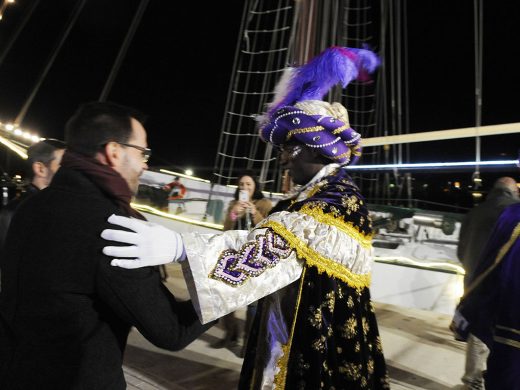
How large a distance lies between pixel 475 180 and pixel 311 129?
4.25 meters

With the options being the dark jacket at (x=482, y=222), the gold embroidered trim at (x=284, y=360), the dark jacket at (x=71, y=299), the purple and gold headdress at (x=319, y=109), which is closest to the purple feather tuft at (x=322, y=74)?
the purple and gold headdress at (x=319, y=109)

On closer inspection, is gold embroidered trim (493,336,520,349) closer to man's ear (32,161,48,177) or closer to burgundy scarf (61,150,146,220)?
burgundy scarf (61,150,146,220)

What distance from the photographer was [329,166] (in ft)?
5.79

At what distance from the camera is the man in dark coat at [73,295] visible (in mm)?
1029

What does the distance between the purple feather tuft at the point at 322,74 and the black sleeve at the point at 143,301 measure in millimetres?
1113

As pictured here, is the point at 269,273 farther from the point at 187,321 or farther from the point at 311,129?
the point at 311,129

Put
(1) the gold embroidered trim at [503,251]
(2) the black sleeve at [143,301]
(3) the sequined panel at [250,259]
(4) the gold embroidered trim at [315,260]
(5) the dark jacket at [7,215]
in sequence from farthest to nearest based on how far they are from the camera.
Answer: (5) the dark jacket at [7,215]
(1) the gold embroidered trim at [503,251]
(4) the gold embroidered trim at [315,260]
(3) the sequined panel at [250,259]
(2) the black sleeve at [143,301]

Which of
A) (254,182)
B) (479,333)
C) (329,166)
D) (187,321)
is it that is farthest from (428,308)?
(187,321)

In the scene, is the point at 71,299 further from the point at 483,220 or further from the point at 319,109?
the point at 483,220

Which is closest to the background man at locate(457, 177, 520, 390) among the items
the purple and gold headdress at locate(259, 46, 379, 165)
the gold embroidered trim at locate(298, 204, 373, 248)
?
the purple and gold headdress at locate(259, 46, 379, 165)

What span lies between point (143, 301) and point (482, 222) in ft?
11.2

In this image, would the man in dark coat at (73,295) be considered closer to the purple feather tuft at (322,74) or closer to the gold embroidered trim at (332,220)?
the gold embroidered trim at (332,220)

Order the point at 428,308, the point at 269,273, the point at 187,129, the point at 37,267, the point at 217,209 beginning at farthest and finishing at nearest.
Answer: the point at 187,129
the point at 217,209
the point at 428,308
the point at 269,273
the point at 37,267

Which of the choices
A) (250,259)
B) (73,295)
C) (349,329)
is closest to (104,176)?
(73,295)
